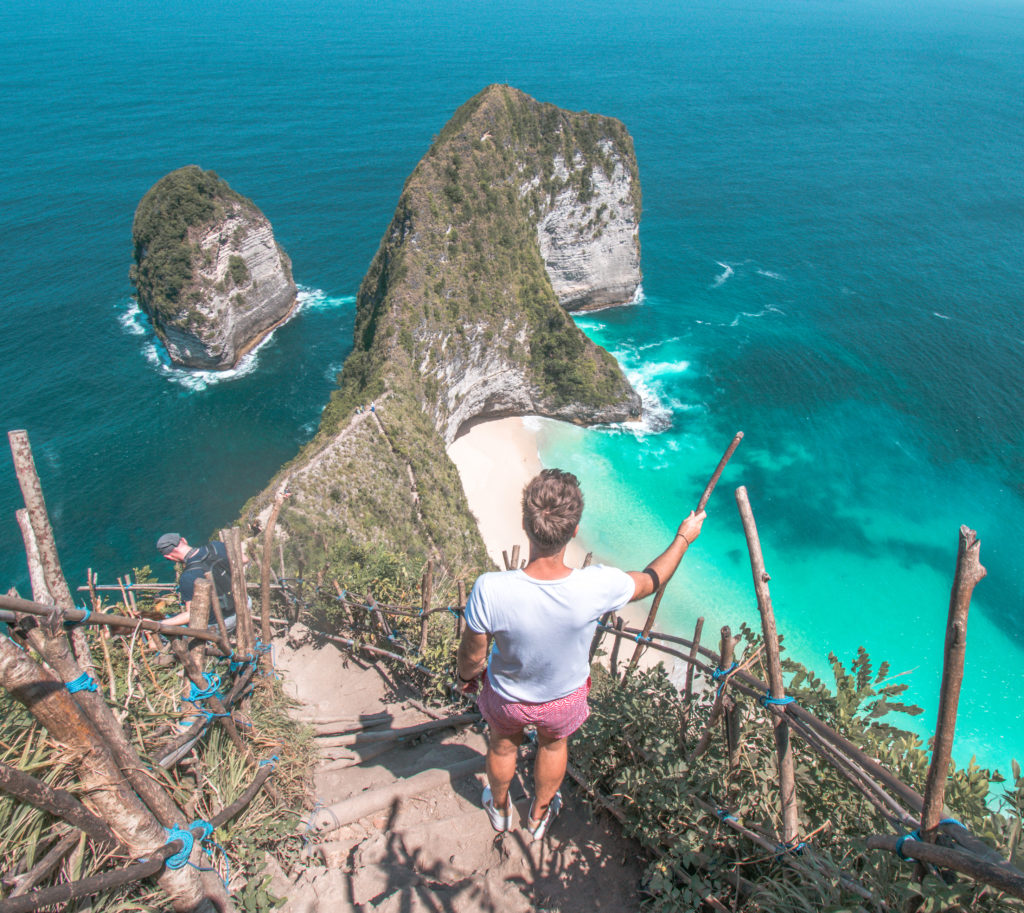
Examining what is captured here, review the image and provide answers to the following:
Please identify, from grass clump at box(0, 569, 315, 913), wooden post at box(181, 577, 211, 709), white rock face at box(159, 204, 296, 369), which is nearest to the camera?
grass clump at box(0, 569, 315, 913)

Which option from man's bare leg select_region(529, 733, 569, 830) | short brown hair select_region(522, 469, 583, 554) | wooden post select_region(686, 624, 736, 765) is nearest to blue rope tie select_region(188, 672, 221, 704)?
man's bare leg select_region(529, 733, 569, 830)

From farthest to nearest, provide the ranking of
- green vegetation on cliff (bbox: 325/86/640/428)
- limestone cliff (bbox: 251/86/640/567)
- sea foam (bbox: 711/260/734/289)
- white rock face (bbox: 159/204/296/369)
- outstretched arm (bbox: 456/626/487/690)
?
1. sea foam (bbox: 711/260/734/289)
2. white rock face (bbox: 159/204/296/369)
3. green vegetation on cliff (bbox: 325/86/640/428)
4. limestone cliff (bbox: 251/86/640/567)
5. outstretched arm (bbox: 456/626/487/690)

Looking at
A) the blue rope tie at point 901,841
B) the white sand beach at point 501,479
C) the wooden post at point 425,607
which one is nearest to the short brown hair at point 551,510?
the blue rope tie at point 901,841

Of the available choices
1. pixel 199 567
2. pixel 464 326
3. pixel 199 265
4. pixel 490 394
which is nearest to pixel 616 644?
pixel 199 567

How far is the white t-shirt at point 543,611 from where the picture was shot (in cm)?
424

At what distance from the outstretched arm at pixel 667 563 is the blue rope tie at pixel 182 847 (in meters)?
4.01

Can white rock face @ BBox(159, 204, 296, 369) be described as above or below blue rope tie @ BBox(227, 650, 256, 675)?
below

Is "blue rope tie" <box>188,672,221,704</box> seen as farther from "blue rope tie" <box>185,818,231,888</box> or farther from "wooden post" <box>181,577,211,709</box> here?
"blue rope tie" <box>185,818,231,888</box>

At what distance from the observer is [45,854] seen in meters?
4.34

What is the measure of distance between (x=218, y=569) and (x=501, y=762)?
4.91 meters

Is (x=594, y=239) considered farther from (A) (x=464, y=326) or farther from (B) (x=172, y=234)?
(B) (x=172, y=234)

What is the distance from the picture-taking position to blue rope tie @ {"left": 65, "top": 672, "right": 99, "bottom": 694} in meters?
4.10

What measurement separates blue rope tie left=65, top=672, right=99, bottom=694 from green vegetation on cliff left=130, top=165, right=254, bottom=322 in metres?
46.3

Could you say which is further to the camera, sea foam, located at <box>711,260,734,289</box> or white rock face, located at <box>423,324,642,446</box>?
sea foam, located at <box>711,260,734,289</box>
